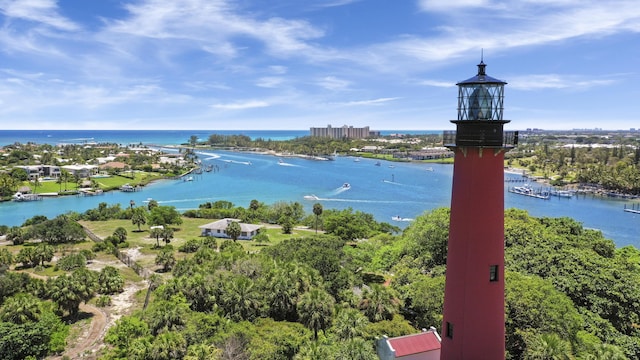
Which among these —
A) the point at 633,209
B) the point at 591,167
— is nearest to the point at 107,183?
the point at 633,209

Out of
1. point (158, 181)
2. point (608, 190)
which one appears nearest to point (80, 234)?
point (158, 181)

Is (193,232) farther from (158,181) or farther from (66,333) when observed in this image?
(158,181)

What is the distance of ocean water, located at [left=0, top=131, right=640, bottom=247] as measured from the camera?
225 ft

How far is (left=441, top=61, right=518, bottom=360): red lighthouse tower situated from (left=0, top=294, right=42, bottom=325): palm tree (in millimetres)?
20705

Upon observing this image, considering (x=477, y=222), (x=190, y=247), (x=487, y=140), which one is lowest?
(x=190, y=247)

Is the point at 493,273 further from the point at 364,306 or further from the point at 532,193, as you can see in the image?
the point at 532,193

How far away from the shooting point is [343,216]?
4672 centimetres

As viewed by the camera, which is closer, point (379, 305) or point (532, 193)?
point (379, 305)

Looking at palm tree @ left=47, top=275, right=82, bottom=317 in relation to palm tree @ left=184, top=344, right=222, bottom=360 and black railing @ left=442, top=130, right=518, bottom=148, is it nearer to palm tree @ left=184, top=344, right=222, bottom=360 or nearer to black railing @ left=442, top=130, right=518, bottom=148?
palm tree @ left=184, top=344, right=222, bottom=360

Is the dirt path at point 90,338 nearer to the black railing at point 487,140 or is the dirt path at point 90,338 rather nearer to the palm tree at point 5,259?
the palm tree at point 5,259

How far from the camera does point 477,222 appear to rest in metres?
9.60

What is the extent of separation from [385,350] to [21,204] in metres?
81.8

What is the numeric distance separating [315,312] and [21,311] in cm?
1452

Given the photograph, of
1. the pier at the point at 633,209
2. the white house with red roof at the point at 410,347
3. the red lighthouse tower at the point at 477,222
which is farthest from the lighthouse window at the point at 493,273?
the pier at the point at 633,209
